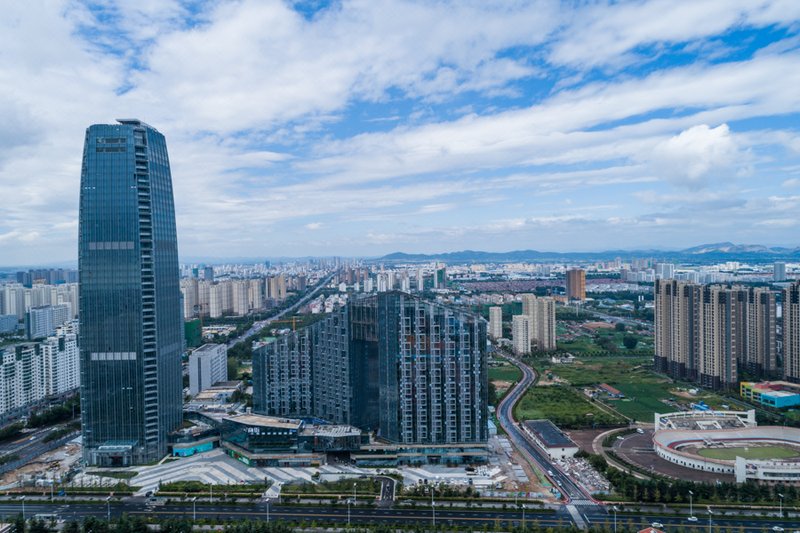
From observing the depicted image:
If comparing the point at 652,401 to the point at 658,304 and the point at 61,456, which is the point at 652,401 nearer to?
the point at 658,304

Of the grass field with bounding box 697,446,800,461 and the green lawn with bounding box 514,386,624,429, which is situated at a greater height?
the grass field with bounding box 697,446,800,461

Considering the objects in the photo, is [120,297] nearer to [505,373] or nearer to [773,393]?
[505,373]

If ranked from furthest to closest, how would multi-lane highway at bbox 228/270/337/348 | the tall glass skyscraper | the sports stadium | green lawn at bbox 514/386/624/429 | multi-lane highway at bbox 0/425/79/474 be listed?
1. multi-lane highway at bbox 228/270/337/348
2. green lawn at bbox 514/386/624/429
3. multi-lane highway at bbox 0/425/79/474
4. the tall glass skyscraper
5. the sports stadium

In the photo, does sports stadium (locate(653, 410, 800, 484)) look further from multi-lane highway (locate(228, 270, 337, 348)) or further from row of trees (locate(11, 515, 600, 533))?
multi-lane highway (locate(228, 270, 337, 348))

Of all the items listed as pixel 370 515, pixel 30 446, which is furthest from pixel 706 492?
pixel 30 446

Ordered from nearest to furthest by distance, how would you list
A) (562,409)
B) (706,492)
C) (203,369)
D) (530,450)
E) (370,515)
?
(370,515) < (706,492) < (530,450) < (562,409) < (203,369)

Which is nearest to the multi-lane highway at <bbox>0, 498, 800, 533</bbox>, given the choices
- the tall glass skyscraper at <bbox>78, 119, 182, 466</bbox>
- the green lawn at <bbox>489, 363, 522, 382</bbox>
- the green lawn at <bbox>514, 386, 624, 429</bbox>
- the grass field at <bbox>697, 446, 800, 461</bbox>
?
the tall glass skyscraper at <bbox>78, 119, 182, 466</bbox>

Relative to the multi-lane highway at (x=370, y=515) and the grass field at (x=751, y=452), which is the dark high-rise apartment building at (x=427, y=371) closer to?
the multi-lane highway at (x=370, y=515)
